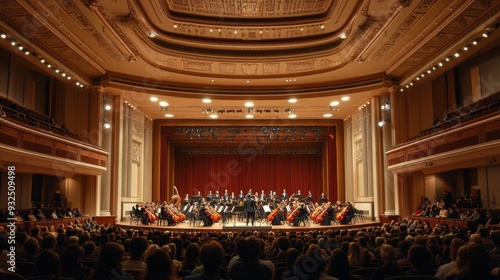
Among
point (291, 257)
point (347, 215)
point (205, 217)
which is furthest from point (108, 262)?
point (347, 215)

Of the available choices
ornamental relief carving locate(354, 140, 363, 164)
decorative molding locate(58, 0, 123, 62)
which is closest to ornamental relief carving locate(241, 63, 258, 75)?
decorative molding locate(58, 0, 123, 62)

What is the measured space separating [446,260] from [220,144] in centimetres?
2107

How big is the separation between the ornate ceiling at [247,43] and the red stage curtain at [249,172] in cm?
756

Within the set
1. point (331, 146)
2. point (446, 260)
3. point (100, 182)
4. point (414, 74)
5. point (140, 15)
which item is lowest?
point (446, 260)

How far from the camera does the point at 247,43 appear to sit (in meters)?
15.5

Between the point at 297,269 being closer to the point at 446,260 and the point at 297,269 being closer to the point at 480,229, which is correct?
the point at 446,260

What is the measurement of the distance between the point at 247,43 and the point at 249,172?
1261cm

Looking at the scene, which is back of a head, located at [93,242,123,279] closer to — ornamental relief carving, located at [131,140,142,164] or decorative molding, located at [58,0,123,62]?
decorative molding, located at [58,0,123,62]

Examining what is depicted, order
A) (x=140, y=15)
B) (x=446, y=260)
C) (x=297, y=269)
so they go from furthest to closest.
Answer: (x=140, y=15) < (x=446, y=260) < (x=297, y=269)

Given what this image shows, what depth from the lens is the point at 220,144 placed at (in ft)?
85.1

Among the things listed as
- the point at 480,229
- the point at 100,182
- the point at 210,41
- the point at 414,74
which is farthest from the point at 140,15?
the point at 480,229

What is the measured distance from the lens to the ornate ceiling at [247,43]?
11328mm

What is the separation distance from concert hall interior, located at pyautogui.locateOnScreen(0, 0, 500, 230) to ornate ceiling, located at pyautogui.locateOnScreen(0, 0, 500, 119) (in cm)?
6

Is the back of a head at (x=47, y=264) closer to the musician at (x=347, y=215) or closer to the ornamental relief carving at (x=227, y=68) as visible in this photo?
the musician at (x=347, y=215)
